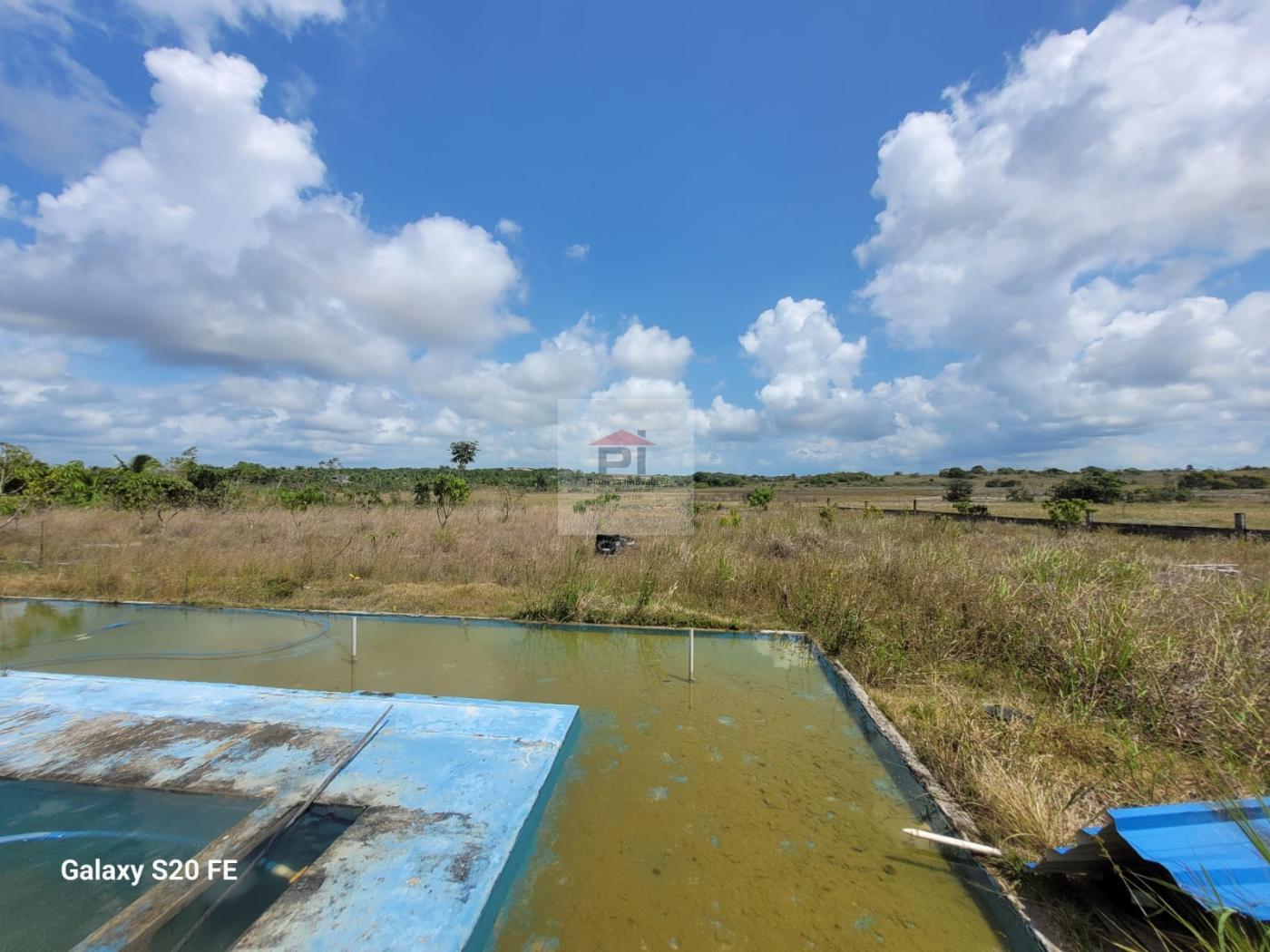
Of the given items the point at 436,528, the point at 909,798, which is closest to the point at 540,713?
the point at 909,798

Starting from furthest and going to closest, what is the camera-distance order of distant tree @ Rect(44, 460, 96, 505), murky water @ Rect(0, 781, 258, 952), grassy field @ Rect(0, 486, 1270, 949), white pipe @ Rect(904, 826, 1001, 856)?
distant tree @ Rect(44, 460, 96, 505) < grassy field @ Rect(0, 486, 1270, 949) < white pipe @ Rect(904, 826, 1001, 856) < murky water @ Rect(0, 781, 258, 952)

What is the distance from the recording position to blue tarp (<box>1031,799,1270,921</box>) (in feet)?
4.99

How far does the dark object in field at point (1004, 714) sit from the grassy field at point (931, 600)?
0.11 m

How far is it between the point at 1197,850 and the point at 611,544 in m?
6.69

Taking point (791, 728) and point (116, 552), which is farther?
point (116, 552)

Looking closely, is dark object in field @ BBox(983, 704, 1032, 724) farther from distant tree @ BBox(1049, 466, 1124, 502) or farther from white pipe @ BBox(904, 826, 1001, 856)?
distant tree @ BBox(1049, 466, 1124, 502)

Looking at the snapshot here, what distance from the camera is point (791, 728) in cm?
336

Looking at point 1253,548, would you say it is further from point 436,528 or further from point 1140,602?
point 436,528

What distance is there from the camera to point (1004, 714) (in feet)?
10.7

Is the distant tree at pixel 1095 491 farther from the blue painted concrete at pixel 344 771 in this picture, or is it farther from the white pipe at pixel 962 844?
the blue painted concrete at pixel 344 771

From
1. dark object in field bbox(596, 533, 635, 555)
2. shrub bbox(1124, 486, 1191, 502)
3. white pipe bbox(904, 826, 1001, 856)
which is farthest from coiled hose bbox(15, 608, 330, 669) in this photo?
shrub bbox(1124, 486, 1191, 502)

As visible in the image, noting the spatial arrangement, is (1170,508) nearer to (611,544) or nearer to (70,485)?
(611,544)

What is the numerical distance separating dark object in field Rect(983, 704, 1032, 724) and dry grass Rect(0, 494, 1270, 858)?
2.8 inches

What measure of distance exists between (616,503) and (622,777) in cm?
1426
